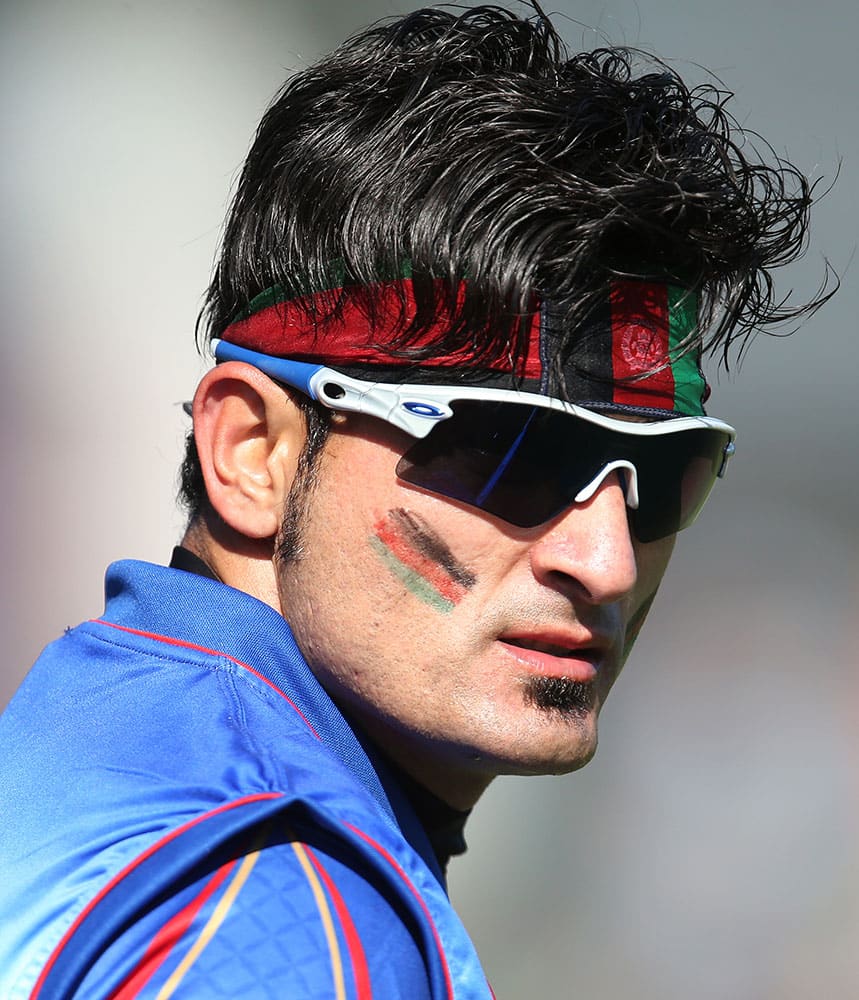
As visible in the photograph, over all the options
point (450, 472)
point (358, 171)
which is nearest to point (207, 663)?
point (450, 472)

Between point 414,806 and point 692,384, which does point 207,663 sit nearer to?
point 414,806

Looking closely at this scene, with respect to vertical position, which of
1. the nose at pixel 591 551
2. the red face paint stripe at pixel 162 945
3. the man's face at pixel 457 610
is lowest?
the red face paint stripe at pixel 162 945

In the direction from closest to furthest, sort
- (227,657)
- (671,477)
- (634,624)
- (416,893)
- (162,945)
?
(162,945) → (416,893) → (227,657) → (671,477) → (634,624)

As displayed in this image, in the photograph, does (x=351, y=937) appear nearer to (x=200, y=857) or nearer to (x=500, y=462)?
(x=200, y=857)

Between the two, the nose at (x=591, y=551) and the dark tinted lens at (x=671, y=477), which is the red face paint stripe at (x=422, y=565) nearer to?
the nose at (x=591, y=551)

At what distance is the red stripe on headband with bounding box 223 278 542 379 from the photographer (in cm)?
119

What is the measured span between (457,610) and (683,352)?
0.41 metres

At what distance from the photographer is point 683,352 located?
1.31 m

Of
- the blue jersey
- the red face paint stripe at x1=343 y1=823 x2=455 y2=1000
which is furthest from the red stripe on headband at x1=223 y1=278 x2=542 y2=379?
the red face paint stripe at x1=343 y1=823 x2=455 y2=1000

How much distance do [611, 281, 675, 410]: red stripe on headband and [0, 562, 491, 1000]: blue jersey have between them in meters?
0.50

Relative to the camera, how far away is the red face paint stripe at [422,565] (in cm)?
120

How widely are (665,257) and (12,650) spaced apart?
203 centimetres

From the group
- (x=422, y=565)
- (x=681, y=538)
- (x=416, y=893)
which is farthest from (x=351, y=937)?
(x=681, y=538)

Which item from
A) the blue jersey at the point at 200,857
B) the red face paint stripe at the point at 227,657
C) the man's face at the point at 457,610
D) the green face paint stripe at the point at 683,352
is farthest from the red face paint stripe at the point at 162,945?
the green face paint stripe at the point at 683,352
